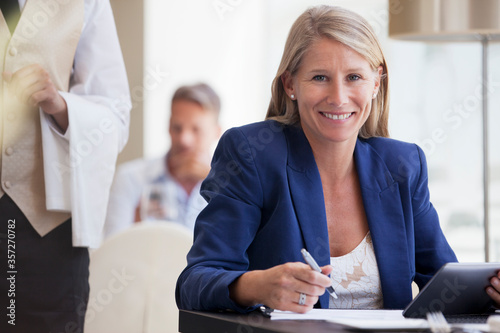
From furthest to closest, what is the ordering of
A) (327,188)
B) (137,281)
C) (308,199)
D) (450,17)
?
(450,17) < (137,281) < (327,188) < (308,199)

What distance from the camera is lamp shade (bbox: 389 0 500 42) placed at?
2.60 metres

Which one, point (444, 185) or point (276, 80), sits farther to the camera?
point (444, 185)

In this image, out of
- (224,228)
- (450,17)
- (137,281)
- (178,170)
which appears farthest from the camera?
(178,170)

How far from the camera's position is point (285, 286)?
1067mm

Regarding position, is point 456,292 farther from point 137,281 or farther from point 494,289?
point 137,281

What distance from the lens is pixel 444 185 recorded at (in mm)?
4805

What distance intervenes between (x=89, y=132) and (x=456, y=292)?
91 cm

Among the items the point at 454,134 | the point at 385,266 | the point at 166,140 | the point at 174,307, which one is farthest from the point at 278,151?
the point at 166,140

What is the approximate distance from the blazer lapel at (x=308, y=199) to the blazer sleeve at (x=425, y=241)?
0.84ft

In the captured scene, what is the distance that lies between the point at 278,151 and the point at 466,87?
3.60 meters

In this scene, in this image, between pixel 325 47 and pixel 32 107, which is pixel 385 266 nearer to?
pixel 325 47

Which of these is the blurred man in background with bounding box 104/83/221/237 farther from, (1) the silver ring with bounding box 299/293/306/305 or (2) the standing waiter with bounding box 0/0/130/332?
(1) the silver ring with bounding box 299/293/306/305

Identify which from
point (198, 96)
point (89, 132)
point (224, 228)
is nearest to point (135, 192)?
point (198, 96)

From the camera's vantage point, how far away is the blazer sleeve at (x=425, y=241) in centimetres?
156
